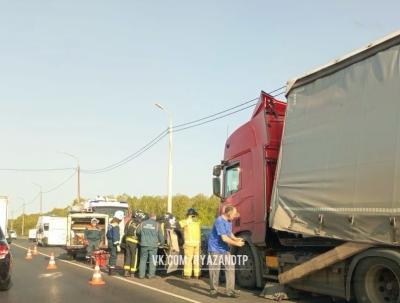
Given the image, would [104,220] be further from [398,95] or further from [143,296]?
[398,95]

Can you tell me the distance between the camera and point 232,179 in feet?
43.1

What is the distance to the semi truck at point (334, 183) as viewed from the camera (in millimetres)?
7859

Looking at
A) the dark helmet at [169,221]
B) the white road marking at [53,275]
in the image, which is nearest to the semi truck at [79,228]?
the white road marking at [53,275]

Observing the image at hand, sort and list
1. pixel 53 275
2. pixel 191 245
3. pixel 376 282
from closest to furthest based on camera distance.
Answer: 1. pixel 376 282
2. pixel 191 245
3. pixel 53 275

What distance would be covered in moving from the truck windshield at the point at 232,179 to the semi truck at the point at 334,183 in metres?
1.09

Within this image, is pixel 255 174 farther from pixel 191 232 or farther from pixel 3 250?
pixel 3 250

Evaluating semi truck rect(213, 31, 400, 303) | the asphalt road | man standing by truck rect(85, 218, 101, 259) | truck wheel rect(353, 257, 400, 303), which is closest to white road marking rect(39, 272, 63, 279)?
the asphalt road

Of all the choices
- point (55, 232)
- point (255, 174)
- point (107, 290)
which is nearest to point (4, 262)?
point (107, 290)

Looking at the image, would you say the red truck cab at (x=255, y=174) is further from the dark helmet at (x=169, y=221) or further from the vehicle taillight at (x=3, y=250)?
the vehicle taillight at (x=3, y=250)

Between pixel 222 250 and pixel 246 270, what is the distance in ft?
4.20

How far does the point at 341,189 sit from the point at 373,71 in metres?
1.77

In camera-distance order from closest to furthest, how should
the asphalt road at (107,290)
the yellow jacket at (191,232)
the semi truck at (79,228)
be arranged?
the asphalt road at (107,290)
the yellow jacket at (191,232)
the semi truck at (79,228)

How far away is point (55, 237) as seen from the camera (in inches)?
1556

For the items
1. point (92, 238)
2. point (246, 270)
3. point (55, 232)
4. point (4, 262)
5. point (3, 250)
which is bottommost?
point (55, 232)
